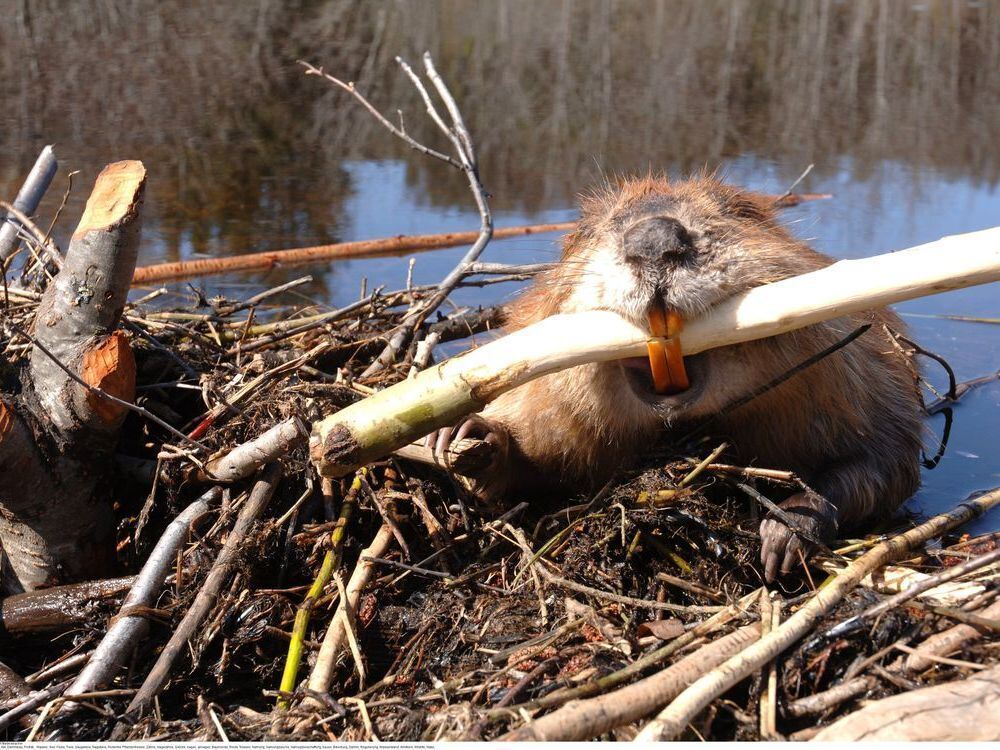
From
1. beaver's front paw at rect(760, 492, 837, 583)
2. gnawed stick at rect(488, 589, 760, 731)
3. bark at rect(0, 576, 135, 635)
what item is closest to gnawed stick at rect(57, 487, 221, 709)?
bark at rect(0, 576, 135, 635)

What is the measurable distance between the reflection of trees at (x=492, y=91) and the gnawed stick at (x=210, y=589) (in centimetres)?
386

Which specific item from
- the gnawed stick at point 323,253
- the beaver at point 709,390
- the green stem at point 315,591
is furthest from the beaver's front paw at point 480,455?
the gnawed stick at point 323,253

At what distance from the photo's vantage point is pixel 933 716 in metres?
1.85

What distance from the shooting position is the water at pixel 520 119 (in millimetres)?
6414

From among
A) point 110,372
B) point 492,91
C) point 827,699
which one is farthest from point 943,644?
point 492,91

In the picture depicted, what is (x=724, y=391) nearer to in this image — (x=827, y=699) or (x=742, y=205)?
(x=742, y=205)

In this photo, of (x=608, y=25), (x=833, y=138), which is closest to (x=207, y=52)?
(x=608, y=25)

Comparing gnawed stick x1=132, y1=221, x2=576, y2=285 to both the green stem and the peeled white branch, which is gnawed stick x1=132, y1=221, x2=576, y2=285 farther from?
the peeled white branch

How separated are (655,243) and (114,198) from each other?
1504 mm

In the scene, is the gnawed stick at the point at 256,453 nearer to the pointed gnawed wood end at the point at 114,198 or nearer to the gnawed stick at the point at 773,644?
the pointed gnawed wood end at the point at 114,198

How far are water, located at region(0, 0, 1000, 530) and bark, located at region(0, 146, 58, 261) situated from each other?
1520 millimetres

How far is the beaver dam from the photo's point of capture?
2.11m

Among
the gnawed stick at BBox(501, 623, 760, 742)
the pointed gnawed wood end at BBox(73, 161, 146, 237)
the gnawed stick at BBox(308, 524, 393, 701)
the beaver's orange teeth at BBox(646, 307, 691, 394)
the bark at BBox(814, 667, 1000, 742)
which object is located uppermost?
the pointed gnawed wood end at BBox(73, 161, 146, 237)

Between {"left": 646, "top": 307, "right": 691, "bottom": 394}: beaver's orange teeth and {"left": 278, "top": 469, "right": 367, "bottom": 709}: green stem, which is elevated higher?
{"left": 646, "top": 307, "right": 691, "bottom": 394}: beaver's orange teeth
